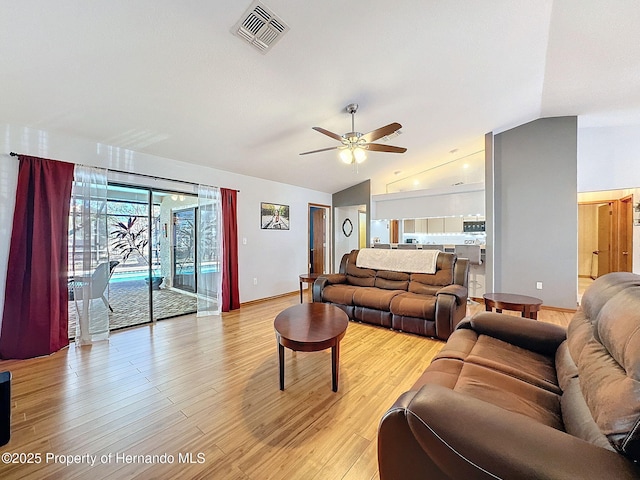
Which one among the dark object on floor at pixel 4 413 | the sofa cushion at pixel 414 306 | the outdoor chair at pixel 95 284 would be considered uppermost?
the outdoor chair at pixel 95 284

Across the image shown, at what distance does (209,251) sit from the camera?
166 inches

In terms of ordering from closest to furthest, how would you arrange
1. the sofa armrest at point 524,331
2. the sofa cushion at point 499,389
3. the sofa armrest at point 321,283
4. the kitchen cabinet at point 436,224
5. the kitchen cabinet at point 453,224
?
the sofa cushion at point 499,389, the sofa armrest at point 524,331, the sofa armrest at point 321,283, the kitchen cabinet at point 453,224, the kitchen cabinet at point 436,224

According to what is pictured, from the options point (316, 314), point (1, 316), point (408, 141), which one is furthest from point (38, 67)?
point (408, 141)

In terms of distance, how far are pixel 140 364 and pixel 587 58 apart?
218 inches

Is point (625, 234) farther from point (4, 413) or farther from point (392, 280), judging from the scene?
point (4, 413)

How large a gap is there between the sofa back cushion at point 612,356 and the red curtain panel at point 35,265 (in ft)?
13.6

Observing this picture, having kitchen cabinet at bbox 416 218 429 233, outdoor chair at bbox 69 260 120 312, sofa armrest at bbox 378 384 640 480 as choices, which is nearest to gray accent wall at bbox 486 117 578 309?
kitchen cabinet at bbox 416 218 429 233

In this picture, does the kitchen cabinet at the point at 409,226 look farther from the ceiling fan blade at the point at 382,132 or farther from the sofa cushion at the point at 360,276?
the ceiling fan blade at the point at 382,132

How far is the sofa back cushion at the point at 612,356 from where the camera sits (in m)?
0.76

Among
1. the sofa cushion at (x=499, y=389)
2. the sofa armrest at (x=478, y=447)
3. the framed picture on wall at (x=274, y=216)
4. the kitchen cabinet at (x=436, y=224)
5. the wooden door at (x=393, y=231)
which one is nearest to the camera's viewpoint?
the sofa armrest at (x=478, y=447)

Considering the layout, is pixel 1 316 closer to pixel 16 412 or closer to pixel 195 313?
pixel 16 412

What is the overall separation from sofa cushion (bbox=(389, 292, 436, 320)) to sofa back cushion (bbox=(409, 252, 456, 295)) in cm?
16

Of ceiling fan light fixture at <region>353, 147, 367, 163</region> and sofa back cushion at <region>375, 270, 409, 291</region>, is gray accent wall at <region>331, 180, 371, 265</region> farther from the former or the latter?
ceiling fan light fixture at <region>353, 147, 367, 163</region>

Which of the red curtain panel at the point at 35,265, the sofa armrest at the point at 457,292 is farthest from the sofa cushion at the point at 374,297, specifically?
the red curtain panel at the point at 35,265
